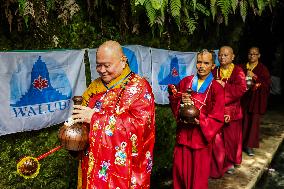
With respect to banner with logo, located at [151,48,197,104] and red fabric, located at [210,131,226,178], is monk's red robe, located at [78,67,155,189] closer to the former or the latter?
banner with logo, located at [151,48,197,104]

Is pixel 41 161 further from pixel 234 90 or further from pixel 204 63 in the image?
pixel 234 90

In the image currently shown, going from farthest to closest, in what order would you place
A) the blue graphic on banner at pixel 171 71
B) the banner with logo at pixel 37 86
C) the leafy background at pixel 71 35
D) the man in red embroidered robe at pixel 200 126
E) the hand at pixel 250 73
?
the hand at pixel 250 73 → the blue graphic on banner at pixel 171 71 → the man in red embroidered robe at pixel 200 126 → the leafy background at pixel 71 35 → the banner with logo at pixel 37 86

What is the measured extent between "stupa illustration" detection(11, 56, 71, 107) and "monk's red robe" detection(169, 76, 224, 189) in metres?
1.54

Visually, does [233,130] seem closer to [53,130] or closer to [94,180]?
[53,130]

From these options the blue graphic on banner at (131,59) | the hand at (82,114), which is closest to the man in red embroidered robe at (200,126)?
the blue graphic on banner at (131,59)

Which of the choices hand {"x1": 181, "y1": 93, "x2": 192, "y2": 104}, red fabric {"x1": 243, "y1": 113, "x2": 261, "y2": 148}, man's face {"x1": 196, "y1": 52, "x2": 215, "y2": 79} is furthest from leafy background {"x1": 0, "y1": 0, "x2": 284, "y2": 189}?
red fabric {"x1": 243, "y1": 113, "x2": 261, "y2": 148}

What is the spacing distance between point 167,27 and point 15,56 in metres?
2.97

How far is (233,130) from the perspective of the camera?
593cm

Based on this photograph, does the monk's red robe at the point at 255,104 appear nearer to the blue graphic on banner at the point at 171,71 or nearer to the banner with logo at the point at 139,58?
the blue graphic on banner at the point at 171,71

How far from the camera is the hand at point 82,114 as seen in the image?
9.10 ft

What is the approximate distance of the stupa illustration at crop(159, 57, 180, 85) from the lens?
5727 mm

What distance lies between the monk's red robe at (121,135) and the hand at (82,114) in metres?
0.04

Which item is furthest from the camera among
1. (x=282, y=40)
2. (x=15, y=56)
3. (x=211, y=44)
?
(x=282, y=40)

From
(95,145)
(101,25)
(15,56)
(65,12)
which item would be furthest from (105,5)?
(95,145)
